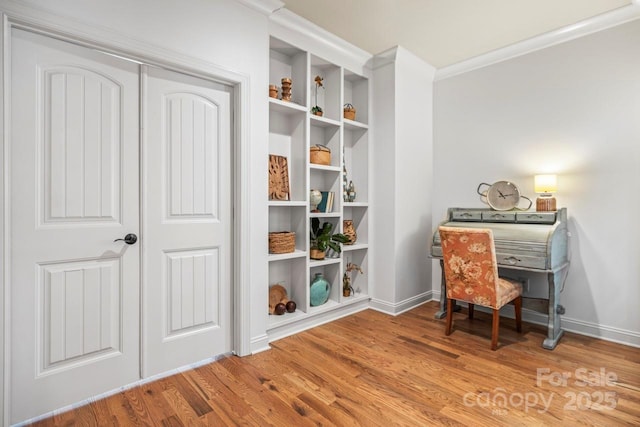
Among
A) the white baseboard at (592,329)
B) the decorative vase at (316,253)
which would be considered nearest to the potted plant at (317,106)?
the decorative vase at (316,253)

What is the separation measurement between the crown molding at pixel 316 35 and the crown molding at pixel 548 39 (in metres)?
1.00

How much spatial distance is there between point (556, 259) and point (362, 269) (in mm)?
1731

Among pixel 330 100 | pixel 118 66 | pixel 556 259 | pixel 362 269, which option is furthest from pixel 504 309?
pixel 118 66

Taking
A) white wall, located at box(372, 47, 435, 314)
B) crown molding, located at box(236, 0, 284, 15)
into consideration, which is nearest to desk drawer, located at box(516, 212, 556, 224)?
white wall, located at box(372, 47, 435, 314)

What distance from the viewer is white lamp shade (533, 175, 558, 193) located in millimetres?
2869

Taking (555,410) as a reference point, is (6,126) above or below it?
above

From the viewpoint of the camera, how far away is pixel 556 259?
2.67 metres

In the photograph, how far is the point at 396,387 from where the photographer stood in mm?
2096

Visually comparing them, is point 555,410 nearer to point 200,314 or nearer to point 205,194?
point 200,314

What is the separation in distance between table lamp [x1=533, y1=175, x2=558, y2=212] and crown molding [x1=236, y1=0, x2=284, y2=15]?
2.51 meters

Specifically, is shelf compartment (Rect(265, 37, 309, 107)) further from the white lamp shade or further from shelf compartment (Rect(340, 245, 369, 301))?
the white lamp shade

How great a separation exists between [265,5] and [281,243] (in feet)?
5.92

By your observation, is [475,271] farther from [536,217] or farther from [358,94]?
[358,94]

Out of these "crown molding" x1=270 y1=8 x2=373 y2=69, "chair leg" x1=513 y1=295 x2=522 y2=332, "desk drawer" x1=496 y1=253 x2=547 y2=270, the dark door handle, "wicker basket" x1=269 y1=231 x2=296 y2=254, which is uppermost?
"crown molding" x1=270 y1=8 x2=373 y2=69
